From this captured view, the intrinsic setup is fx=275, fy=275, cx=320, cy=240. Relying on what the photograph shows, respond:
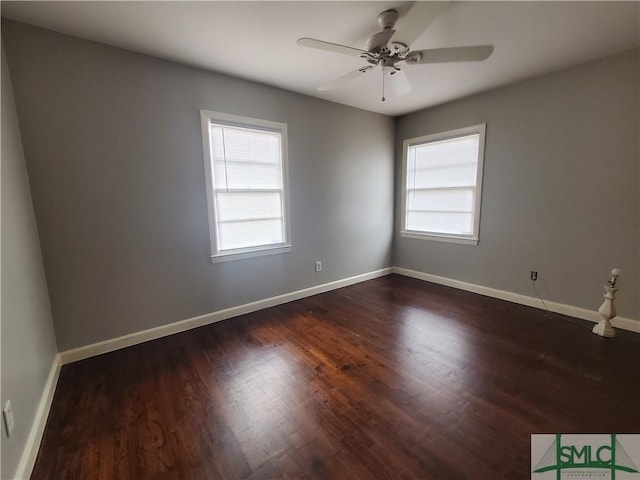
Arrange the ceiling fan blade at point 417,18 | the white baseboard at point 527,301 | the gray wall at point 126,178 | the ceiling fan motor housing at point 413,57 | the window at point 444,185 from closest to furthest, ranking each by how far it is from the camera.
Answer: the ceiling fan blade at point 417,18
the ceiling fan motor housing at point 413,57
the gray wall at point 126,178
the white baseboard at point 527,301
the window at point 444,185

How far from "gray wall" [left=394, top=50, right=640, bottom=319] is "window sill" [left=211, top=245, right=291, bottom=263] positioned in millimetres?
2511

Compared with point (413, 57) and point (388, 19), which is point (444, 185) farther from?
point (388, 19)

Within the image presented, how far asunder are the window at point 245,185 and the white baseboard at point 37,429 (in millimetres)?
1462

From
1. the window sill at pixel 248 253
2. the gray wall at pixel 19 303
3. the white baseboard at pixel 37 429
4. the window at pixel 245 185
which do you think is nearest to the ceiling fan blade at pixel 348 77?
the window at pixel 245 185

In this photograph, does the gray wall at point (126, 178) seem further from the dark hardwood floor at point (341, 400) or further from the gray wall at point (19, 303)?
the dark hardwood floor at point (341, 400)

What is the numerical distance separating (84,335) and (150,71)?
2.33 metres

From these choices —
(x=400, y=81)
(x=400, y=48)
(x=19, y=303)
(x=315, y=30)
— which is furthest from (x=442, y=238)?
(x=19, y=303)

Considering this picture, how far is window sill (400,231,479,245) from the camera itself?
3730 millimetres

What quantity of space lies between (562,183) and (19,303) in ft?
14.9

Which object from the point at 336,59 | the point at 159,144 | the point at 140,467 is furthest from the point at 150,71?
the point at 140,467

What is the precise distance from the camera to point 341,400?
179 cm

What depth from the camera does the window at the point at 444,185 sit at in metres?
3.64

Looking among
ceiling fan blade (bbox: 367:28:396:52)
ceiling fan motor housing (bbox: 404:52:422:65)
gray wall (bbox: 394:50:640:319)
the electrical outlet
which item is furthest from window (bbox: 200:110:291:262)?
gray wall (bbox: 394:50:640:319)

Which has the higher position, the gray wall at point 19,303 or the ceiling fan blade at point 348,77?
the ceiling fan blade at point 348,77
